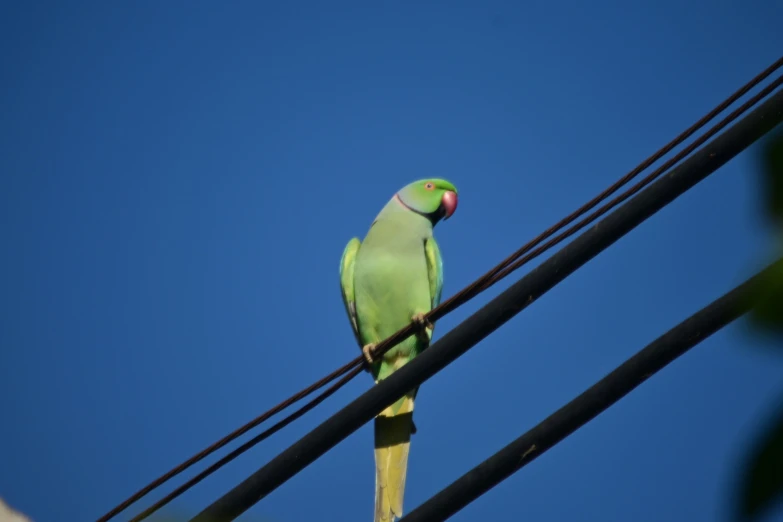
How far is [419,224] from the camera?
4840 millimetres

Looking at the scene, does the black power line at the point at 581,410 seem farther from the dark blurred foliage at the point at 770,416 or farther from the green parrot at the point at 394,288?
the green parrot at the point at 394,288

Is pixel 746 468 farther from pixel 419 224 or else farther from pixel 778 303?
pixel 419 224

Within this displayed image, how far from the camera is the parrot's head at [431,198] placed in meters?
5.09

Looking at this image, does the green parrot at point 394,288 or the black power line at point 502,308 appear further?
the green parrot at point 394,288

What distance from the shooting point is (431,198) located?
17.1 feet

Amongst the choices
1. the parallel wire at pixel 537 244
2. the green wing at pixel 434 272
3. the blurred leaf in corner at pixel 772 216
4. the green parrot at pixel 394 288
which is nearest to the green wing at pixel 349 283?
the green parrot at pixel 394 288

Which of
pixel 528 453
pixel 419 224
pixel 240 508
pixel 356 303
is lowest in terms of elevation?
pixel 528 453

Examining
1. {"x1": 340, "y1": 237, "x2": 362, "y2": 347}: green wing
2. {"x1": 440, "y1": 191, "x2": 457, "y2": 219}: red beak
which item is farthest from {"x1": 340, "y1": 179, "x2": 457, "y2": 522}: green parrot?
{"x1": 440, "y1": 191, "x2": 457, "y2": 219}: red beak

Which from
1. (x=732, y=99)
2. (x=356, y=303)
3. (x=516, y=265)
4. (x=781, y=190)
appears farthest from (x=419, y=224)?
(x=781, y=190)

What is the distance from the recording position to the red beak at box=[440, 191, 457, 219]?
210 inches

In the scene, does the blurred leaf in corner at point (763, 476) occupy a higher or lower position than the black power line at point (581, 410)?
lower

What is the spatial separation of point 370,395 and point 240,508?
0.50m

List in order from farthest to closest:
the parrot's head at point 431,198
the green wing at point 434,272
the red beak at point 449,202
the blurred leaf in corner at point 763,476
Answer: the red beak at point 449,202 < the parrot's head at point 431,198 < the green wing at point 434,272 < the blurred leaf in corner at point 763,476

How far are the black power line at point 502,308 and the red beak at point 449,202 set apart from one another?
3079 mm
